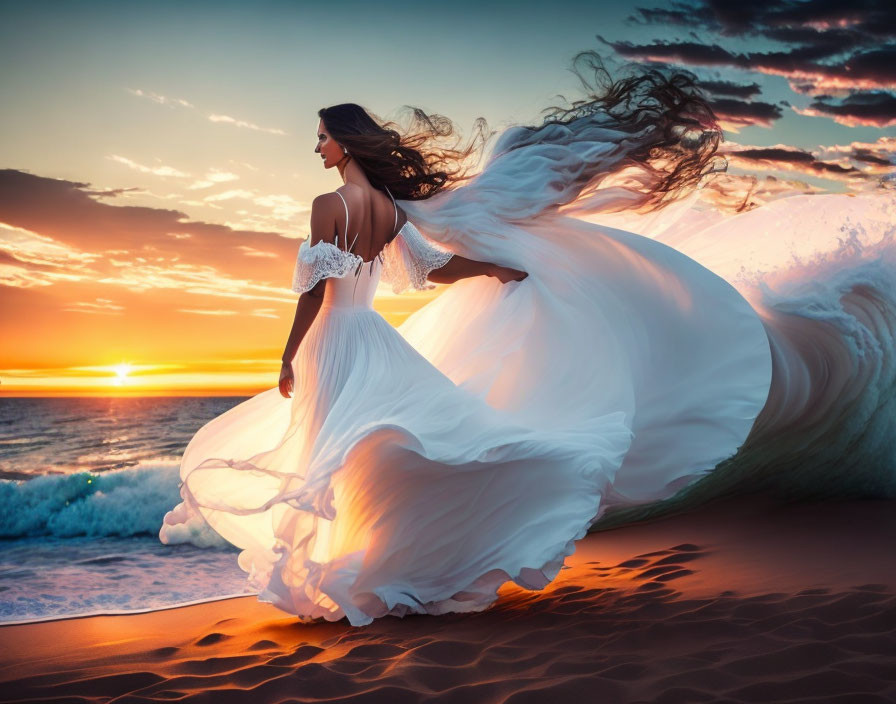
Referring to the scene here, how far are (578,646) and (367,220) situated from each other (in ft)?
7.42

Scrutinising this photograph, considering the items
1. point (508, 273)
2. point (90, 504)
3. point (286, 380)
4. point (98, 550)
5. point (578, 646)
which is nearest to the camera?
point (578, 646)

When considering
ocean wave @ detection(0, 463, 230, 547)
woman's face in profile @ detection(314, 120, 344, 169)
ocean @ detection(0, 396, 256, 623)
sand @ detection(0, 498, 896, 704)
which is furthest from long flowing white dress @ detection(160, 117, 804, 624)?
ocean wave @ detection(0, 463, 230, 547)

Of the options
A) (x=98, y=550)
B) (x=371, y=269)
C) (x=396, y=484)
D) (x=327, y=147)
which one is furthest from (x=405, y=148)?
(x=98, y=550)

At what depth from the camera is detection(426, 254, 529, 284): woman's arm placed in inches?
166

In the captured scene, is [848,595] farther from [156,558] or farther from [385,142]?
[156,558]

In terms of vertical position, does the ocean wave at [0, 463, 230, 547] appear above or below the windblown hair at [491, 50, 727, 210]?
below

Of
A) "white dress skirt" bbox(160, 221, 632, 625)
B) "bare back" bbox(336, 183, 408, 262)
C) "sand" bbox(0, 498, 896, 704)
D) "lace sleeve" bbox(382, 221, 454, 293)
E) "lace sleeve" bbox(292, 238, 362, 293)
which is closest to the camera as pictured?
"sand" bbox(0, 498, 896, 704)

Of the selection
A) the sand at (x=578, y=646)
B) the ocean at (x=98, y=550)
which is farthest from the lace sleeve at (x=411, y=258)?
the ocean at (x=98, y=550)

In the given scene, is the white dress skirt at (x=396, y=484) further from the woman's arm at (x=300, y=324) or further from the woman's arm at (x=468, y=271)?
the woman's arm at (x=468, y=271)

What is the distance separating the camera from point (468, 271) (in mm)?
4285

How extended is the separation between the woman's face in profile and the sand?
2.35 meters

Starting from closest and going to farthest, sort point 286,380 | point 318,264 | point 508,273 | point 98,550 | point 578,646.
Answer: point 578,646 → point 318,264 → point 286,380 → point 508,273 → point 98,550

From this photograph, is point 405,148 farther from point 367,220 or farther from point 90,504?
point 90,504

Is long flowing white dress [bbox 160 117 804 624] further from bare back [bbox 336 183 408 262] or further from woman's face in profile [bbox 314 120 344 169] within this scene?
woman's face in profile [bbox 314 120 344 169]
